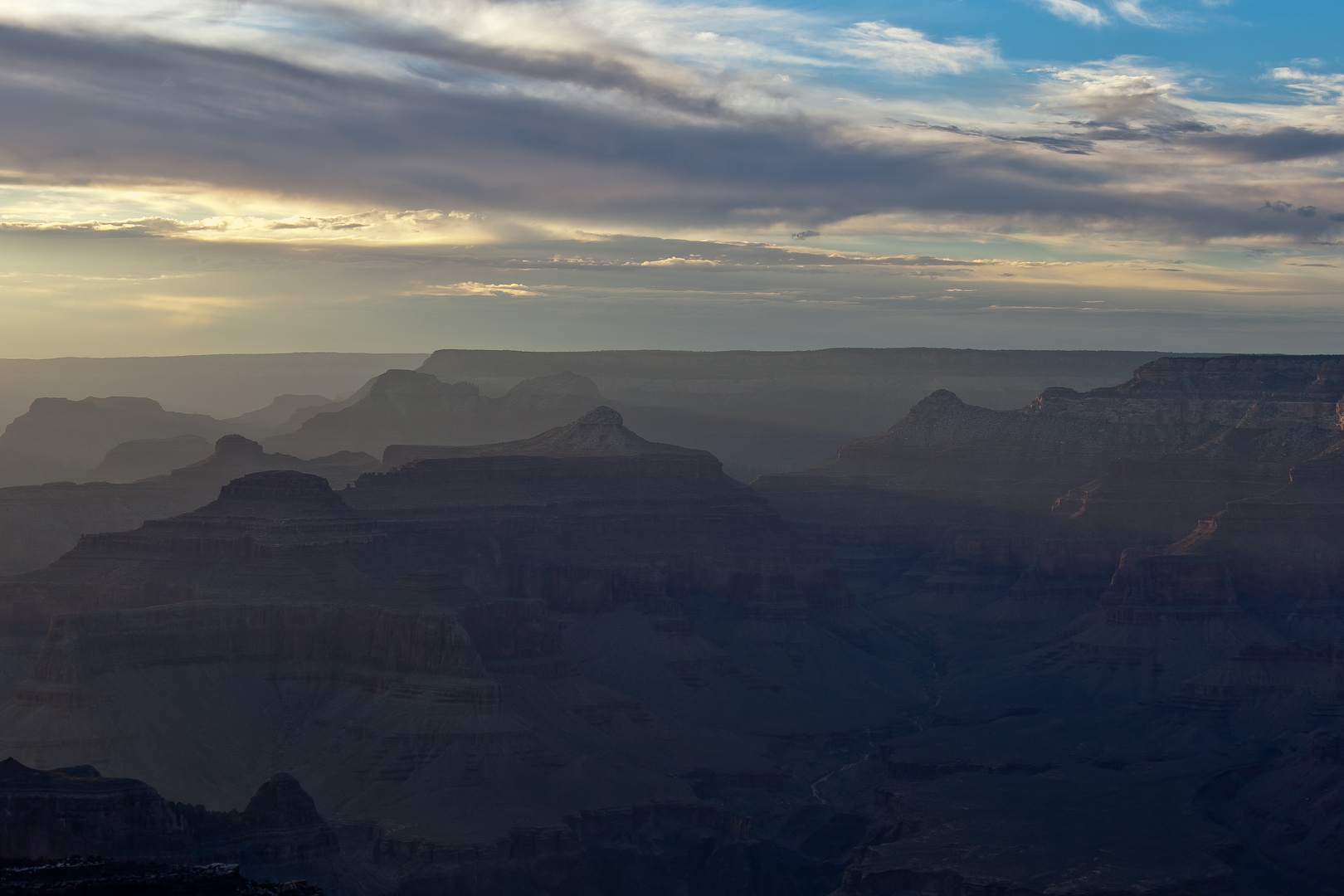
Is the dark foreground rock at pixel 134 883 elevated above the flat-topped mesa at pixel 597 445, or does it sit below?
below

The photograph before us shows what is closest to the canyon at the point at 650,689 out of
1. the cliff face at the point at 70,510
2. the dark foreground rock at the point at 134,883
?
the cliff face at the point at 70,510

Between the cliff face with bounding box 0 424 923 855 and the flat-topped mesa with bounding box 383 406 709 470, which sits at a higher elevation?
the flat-topped mesa with bounding box 383 406 709 470

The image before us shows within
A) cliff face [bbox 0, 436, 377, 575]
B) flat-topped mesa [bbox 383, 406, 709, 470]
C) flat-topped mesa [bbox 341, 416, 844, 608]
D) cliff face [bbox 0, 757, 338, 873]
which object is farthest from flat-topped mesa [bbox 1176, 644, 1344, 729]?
cliff face [bbox 0, 436, 377, 575]

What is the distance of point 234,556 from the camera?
13962 cm

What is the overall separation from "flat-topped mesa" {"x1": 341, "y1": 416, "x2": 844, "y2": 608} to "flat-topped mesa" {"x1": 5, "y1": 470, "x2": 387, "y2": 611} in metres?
15.3

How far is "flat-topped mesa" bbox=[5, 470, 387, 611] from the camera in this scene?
13638 centimetres

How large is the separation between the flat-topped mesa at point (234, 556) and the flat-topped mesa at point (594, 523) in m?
15.3

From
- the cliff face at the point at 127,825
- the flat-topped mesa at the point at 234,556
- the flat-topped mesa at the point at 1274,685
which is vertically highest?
the flat-topped mesa at the point at 234,556

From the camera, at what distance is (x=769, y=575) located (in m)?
180

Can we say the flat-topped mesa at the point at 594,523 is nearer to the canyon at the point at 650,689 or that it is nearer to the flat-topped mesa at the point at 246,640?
the canyon at the point at 650,689

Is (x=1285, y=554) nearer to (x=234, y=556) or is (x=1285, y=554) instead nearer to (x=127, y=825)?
(x=234, y=556)

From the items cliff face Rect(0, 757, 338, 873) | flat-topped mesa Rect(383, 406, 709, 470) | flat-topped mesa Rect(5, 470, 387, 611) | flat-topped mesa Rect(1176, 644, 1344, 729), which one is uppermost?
flat-topped mesa Rect(383, 406, 709, 470)

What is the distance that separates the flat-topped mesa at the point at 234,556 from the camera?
447ft

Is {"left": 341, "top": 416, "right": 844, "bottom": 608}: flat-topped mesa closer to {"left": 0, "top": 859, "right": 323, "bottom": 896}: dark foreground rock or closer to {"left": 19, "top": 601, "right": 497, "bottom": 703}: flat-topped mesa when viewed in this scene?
{"left": 19, "top": 601, "right": 497, "bottom": 703}: flat-topped mesa
